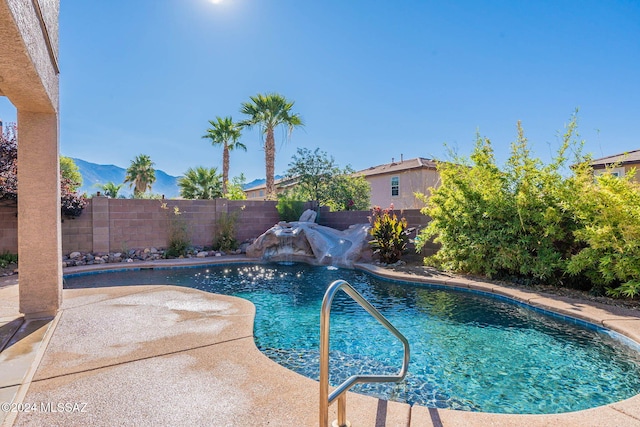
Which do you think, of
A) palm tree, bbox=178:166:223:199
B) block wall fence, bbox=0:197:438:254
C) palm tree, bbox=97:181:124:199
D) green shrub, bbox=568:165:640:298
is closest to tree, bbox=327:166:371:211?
block wall fence, bbox=0:197:438:254

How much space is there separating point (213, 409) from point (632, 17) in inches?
457

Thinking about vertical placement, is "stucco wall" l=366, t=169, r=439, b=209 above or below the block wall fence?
above

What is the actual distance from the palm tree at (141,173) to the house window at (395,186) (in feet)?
65.4

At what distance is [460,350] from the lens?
3682 mm

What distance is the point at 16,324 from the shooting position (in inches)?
137

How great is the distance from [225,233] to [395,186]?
42.7ft

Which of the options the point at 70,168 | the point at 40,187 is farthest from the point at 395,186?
the point at 70,168

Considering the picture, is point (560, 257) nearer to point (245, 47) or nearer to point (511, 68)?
point (511, 68)

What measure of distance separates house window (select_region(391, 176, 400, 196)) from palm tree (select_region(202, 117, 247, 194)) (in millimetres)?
9779

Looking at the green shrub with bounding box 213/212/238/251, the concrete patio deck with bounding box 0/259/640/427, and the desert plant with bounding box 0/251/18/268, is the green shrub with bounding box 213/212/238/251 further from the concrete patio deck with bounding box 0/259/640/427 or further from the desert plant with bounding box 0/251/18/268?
the concrete patio deck with bounding box 0/259/640/427

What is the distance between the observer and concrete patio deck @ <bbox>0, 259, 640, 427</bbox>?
199 centimetres

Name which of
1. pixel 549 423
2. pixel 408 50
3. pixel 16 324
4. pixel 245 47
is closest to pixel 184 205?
pixel 245 47

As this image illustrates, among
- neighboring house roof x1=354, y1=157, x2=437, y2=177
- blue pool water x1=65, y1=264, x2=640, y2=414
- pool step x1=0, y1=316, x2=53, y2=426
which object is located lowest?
blue pool water x1=65, y1=264, x2=640, y2=414

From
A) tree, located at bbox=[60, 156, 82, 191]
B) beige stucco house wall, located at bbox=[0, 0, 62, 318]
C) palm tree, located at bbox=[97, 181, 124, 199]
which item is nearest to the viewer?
beige stucco house wall, located at bbox=[0, 0, 62, 318]
